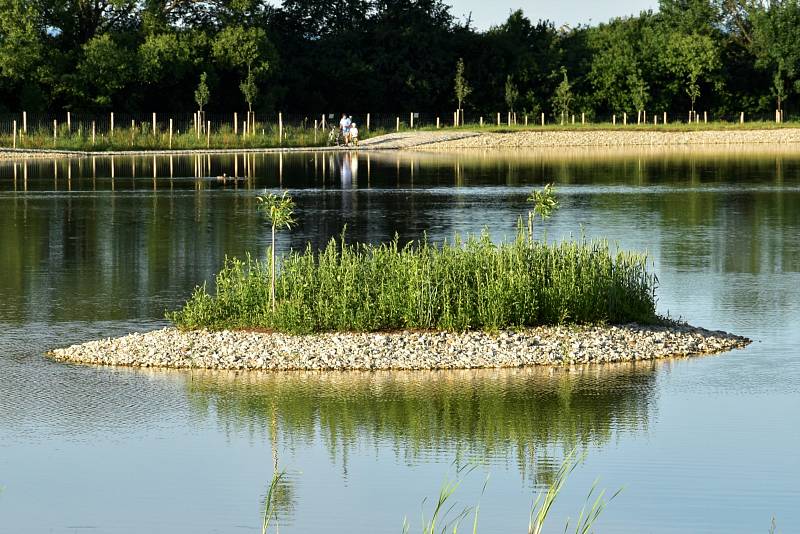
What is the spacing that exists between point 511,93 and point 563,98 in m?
3.71

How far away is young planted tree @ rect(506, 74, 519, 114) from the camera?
99.4 m

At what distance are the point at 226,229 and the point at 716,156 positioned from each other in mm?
41456

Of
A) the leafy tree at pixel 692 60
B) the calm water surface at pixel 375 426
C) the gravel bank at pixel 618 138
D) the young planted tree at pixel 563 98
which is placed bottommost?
the calm water surface at pixel 375 426

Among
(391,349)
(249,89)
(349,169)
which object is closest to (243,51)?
(249,89)

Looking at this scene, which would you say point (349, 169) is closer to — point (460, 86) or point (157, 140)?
point (157, 140)

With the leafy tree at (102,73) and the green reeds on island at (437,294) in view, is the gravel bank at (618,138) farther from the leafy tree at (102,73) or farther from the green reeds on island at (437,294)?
the green reeds on island at (437,294)

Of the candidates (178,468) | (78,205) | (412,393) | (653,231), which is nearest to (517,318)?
(412,393)

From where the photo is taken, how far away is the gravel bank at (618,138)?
87312 millimetres

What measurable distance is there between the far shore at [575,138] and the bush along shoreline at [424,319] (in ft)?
205

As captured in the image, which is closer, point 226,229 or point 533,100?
point 226,229

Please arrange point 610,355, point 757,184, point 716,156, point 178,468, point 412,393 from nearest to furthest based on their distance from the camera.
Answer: point 178,468, point 412,393, point 610,355, point 757,184, point 716,156

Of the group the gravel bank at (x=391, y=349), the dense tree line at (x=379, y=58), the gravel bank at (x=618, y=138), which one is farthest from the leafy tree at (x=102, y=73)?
the gravel bank at (x=391, y=349)

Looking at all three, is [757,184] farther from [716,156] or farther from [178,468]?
[178,468]

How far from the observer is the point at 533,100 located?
4043 inches
